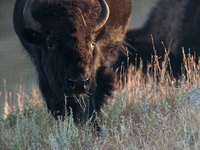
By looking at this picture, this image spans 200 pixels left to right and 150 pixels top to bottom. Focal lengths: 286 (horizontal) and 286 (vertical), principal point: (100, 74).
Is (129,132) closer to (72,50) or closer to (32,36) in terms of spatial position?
(72,50)

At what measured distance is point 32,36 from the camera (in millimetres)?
4594

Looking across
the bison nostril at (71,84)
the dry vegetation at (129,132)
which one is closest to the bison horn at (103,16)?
Answer: the bison nostril at (71,84)

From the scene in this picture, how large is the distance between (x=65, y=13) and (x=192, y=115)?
2246 millimetres

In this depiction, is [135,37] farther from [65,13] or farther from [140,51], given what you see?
[65,13]

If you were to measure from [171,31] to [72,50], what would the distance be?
174 inches

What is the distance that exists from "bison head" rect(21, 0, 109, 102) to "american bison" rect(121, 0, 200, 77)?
271cm

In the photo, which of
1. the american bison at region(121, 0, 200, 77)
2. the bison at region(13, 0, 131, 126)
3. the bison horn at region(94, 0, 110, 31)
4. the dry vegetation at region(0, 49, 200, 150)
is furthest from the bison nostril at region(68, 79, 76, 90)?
the american bison at region(121, 0, 200, 77)

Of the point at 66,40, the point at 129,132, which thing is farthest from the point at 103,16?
the point at 129,132

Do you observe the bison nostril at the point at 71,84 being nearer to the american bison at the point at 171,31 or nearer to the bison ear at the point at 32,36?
the bison ear at the point at 32,36

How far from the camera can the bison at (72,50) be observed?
152 inches

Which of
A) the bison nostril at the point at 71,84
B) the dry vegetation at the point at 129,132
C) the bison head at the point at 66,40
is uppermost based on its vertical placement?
the bison head at the point at 66,40

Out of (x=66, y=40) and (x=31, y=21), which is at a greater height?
(x=31, y=21)

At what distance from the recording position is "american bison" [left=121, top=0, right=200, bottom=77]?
7207 mm

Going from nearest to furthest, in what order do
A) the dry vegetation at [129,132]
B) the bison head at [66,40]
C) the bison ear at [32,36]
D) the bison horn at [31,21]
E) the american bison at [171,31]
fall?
the dry vegetation at [129,132] < the bison head at [66,40] < the bison horn at [31,21] < the bison ear at [32,36] < the american bison at [171,31]
